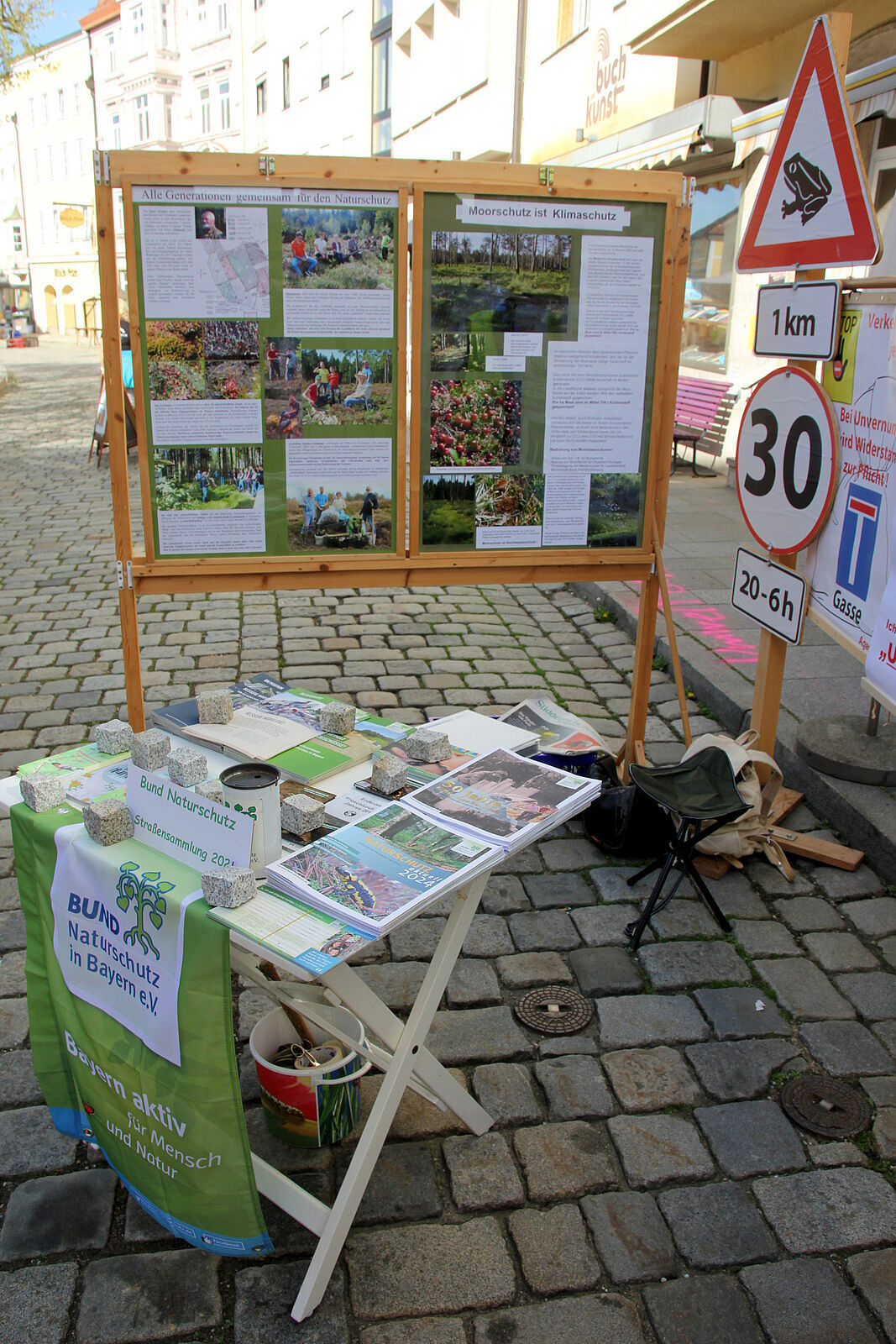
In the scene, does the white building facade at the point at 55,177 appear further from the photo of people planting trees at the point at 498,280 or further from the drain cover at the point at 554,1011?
the drain cover at the point at 554,1011

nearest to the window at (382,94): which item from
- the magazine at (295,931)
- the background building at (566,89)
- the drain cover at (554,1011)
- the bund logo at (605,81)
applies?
the background building at (566,89)

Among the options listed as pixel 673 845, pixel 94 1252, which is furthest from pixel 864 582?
pixel 94 1252

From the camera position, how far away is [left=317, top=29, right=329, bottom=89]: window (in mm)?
32856

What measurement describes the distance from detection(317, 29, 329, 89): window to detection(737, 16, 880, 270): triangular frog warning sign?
3411 centimetres

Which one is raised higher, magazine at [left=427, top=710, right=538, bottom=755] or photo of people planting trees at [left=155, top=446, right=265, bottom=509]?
photo of people planting trees at [left=155, top=446, right=265, bottom=509]

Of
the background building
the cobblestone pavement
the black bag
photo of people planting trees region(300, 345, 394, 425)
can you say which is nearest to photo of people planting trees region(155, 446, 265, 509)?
photo of people planting trees region(300, 345, 394, 425)

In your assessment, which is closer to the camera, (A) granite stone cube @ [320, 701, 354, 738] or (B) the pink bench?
(A) granite stone cube @ [320, 701, 354, 738]

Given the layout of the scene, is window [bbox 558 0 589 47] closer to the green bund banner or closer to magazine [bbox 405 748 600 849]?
magazine [bbox 405 748 600 849]

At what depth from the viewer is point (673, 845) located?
385 centimetres

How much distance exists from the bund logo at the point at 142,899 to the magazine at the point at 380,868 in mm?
248

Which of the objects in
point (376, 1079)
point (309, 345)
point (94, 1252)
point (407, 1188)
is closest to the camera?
point (94, 1252)

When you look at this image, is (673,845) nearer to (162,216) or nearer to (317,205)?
(317,205)

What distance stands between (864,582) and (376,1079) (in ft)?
7.62

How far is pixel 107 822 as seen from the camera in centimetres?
246
